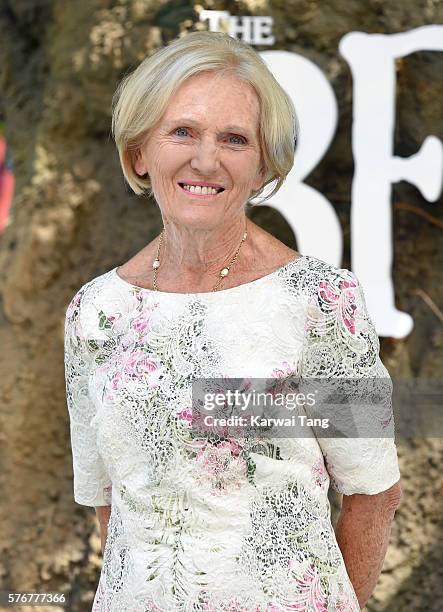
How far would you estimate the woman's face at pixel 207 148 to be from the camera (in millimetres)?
1290

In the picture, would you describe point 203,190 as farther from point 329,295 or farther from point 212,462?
point 212,462

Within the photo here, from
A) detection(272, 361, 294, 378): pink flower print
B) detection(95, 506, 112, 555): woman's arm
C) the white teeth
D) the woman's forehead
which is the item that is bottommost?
detection(95, 506, 112, 555): woman's arm

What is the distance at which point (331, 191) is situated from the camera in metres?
2.31

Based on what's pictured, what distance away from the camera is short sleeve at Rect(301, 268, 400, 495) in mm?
1279

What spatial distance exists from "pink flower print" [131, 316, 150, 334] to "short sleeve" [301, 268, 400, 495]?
0.25m

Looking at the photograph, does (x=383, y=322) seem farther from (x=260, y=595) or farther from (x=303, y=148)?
(x=260, y=595)

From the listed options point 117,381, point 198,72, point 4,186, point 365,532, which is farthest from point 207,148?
point 4,186

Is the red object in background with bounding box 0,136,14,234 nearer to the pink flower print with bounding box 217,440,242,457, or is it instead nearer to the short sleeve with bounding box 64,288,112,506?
the short sleeve with bounding box 64,288,112,506

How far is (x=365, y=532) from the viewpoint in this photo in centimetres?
139

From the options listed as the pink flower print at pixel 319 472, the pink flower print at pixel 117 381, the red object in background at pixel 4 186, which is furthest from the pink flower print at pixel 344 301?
the red object in background at pixel 4 186

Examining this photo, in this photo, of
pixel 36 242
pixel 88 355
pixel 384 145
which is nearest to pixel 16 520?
pixel 36 242

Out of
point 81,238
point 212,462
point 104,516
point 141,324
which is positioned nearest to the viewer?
point 212,462

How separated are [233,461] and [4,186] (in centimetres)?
184

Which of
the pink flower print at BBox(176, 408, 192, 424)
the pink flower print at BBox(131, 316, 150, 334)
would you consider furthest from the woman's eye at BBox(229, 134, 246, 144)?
the pink flower print at BBox(176, 408, 192, 424)
